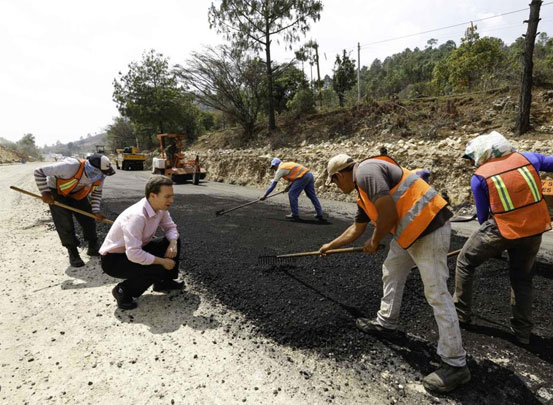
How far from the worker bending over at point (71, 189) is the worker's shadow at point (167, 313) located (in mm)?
1497

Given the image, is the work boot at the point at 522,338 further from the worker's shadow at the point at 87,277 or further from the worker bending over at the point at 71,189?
the worker bending over at the point at 71,189

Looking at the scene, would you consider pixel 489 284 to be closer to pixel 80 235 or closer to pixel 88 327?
pixel 88 327

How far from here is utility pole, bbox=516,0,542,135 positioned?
732cm

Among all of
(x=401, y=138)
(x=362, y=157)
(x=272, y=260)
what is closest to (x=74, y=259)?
(x=272, y=260)

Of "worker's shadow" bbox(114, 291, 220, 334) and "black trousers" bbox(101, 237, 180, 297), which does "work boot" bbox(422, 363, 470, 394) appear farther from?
"black trousers" bbox(101, 237, 180, 297)

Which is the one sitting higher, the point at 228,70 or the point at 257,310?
the point at 228,70

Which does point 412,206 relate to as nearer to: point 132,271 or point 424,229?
point 424,229

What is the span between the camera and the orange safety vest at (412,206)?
5.83ft

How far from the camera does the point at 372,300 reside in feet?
8.89

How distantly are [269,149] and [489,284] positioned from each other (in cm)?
1127

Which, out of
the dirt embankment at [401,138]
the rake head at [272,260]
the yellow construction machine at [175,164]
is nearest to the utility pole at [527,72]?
the dirt embankment at [401,138]

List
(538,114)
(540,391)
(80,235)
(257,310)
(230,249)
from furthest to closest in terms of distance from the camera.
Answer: (538,114) → (80,235) → (230,249) → (257,310) → (540,391)

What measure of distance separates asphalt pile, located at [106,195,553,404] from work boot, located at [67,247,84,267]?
1.24m

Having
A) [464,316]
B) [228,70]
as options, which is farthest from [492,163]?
[228,70]
